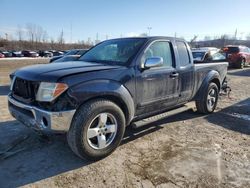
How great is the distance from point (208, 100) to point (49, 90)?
419cm

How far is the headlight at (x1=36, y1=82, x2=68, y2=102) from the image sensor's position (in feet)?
10.5

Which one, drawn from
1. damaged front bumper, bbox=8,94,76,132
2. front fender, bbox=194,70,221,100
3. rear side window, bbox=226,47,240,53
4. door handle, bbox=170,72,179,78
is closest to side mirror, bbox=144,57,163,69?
door handle, bbox=170,72,179,78

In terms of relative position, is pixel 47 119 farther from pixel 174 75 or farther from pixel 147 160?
pixel 174 75

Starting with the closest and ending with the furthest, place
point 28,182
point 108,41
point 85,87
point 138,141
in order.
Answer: point 28,182
point 85,87
point 138,141
point 108,41

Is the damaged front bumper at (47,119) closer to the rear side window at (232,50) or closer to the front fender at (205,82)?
the front fender at (205,82)

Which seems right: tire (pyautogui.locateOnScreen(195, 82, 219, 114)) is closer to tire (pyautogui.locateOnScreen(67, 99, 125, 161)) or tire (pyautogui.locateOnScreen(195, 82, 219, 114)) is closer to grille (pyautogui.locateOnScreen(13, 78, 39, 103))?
tire (pyautogui.locateOnScreen(67, 99, 125, 161))

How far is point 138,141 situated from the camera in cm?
444

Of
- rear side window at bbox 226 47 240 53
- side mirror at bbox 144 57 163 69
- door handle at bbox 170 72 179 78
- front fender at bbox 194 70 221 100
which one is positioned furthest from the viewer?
rear side window at bbox 226 47 240 53

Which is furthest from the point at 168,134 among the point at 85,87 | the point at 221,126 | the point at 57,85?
the point at 57,85

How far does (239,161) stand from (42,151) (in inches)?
122

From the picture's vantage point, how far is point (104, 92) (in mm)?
3545

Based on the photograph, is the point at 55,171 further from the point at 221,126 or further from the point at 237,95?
the point at 237,95

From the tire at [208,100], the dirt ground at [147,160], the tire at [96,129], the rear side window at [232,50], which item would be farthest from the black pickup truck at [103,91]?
the rear side window at [232,50]

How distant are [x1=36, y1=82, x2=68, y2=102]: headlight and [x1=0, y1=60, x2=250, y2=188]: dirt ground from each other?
103 cm
